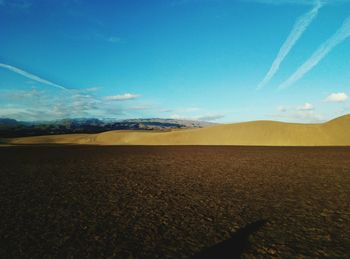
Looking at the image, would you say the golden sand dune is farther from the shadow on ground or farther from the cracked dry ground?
the shadow on ground

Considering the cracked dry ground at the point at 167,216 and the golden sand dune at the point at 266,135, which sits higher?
the golden sand dune at the point at 266,135

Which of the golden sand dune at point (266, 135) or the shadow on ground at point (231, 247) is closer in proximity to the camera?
the shadow on ground at point (231, 247)

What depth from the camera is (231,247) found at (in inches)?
225

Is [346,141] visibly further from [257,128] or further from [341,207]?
[341,207]

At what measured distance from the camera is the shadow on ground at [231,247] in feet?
17.6

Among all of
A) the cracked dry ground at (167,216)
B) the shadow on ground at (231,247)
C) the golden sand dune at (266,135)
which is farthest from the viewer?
the golden sand dune at (266,135)

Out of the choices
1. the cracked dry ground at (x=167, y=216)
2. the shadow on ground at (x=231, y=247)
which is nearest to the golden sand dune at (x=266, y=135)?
the cracked dry ground at (x=167, y=216)

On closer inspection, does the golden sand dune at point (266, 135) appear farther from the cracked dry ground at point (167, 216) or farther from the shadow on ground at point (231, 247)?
the shadow on ground at point (231, 247)

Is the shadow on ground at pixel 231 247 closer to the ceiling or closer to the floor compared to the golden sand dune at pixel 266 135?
→ closer to the floor

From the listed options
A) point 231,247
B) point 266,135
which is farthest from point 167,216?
point 266,135

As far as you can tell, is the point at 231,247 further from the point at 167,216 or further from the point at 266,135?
the point at 266,135

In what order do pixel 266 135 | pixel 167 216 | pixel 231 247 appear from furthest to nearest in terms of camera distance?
pixel 266 135
pixel 167 216
pixel 231 247

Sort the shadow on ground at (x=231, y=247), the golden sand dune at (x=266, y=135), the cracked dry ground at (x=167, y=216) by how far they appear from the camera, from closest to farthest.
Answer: the shadow on ground at (x=231, y=247)
the cracked dry ground at (x=167, y=216)
the golden sand dune at (x=266, y=135)

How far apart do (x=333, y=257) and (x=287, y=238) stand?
105 cm
